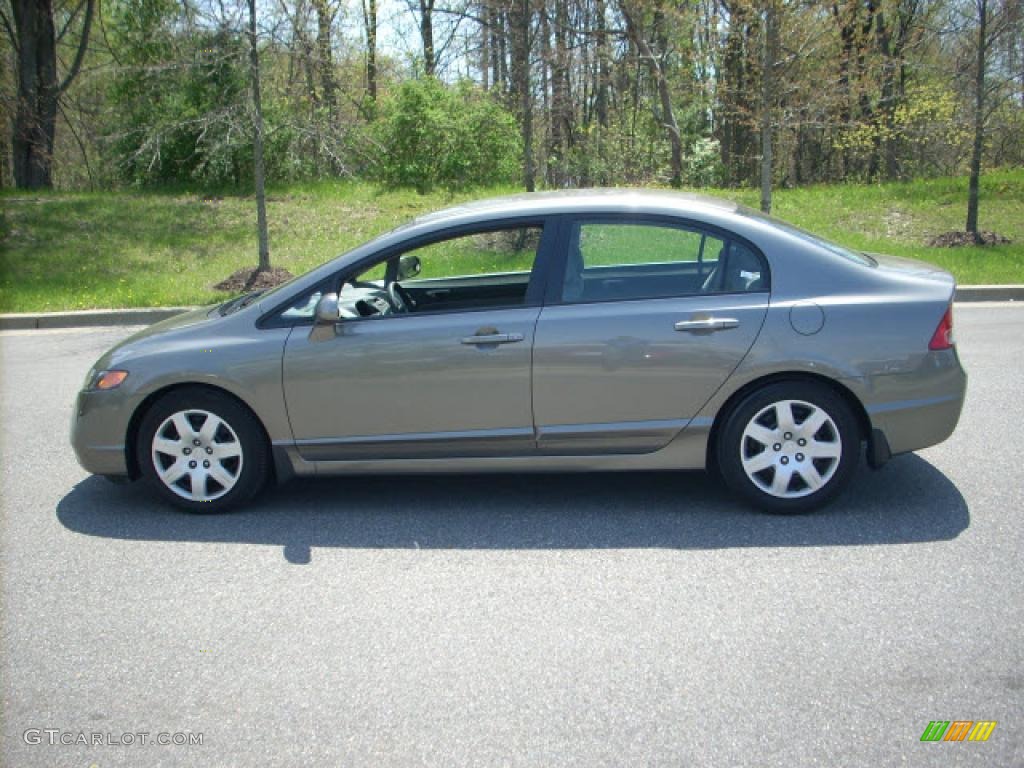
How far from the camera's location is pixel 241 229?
16281 mm

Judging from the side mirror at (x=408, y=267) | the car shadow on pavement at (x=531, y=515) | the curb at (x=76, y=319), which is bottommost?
the car shadow on pavement at (x=531, y=515)

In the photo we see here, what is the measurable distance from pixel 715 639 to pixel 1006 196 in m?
16.4

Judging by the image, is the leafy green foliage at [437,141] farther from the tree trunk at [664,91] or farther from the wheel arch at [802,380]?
the wheel arch at [802,380]

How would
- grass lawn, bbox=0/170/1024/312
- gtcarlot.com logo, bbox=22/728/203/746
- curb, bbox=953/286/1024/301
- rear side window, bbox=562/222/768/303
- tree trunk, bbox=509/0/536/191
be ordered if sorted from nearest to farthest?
gtcarlot.com logo, bbox=22/728/203/746, rear side window, bbox=562/222/768/303, curb, bbox=953/286/1024/301, grass lawn, bbox=0/170/1024/312, tree trunk, bbox=509/0/536/191

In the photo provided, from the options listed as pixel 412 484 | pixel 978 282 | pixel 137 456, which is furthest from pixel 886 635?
pixel 978 282

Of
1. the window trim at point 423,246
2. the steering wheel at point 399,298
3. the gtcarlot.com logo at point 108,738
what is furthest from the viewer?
the steering wheel at point 399,298

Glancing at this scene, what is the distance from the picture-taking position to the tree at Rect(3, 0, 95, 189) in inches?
774

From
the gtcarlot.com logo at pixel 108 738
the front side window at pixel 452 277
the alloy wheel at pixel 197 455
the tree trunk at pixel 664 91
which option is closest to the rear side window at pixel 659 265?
the front side window at pixel 452 277

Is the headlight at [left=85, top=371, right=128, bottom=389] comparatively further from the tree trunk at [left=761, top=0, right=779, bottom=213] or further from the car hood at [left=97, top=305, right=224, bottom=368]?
the tree trunk at [left=761, top=0, right=779, bottom=213]

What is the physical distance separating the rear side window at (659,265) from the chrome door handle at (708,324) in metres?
0.18

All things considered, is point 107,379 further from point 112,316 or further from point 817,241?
point 112,316

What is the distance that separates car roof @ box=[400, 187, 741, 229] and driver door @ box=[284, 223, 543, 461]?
115 millimetres

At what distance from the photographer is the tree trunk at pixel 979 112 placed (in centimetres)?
1359

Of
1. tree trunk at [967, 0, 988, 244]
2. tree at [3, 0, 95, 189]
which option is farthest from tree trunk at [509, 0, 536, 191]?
tree at [3, 0, 95, 189]
